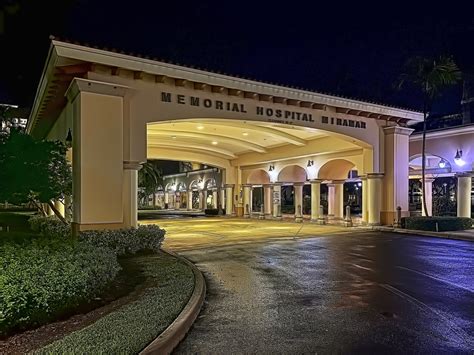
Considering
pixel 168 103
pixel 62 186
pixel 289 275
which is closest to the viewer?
pixel 289 275

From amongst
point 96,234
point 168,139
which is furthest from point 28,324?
point 168,139

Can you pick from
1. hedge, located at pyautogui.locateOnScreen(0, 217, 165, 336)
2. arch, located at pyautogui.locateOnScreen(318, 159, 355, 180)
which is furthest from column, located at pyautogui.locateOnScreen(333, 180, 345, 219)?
hedge, located at pyautogui.locateOnScreen(0, 217, 165, 336)

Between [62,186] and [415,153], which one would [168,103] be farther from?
[415,153]

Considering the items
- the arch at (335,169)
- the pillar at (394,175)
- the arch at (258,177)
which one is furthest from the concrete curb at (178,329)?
the arch at (258,177)

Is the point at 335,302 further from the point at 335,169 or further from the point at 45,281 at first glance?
the point at 335,169

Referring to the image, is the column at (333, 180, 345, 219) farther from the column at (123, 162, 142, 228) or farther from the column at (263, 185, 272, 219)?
the column at (123, 162, 142, 228)

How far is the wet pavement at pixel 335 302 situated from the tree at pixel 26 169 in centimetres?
479

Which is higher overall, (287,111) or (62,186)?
(287,111)

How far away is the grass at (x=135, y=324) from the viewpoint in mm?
4379

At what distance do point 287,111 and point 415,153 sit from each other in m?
10.0

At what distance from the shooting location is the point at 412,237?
17.3 metres

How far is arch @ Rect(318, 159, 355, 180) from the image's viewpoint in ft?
83.4

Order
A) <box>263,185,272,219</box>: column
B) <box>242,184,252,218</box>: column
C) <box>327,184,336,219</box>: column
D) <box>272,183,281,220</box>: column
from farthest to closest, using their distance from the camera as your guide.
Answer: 1. <box>242,184,252,218</box>: column
2. <box>263,185,272,219</box>: column
3. <box>272,183,281,220</box>: column
4. <box>327,184,336,219</box>: column

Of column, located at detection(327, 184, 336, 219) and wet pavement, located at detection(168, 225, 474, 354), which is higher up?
column, located at detection(327, 184, 336, 219)
